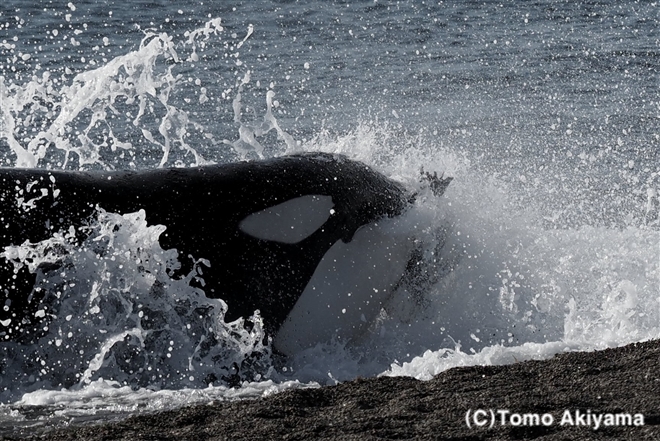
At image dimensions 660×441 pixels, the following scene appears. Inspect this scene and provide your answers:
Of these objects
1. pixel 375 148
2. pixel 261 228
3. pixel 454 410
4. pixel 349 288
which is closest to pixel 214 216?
pixel 261 228

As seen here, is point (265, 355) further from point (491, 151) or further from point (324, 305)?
point (491, 151)

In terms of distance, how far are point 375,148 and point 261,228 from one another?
7.03 feet

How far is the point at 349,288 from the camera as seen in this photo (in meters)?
7.59

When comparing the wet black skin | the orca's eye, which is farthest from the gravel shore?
the orca's eye

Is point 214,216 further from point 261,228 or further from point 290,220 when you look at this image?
point 290,220

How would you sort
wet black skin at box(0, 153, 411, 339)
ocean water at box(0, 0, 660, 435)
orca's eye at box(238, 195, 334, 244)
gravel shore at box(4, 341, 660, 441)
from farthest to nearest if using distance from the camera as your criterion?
1. orca's eye at box(238, 195, 334, 244)
2. ocean water at box(0, 0, 660, 435)
3. wet black skin at box(0, 153, 411, 339)
4. gravel shore at box(4, 341, 660, 441)

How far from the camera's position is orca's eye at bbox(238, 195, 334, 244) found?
7.29 metres

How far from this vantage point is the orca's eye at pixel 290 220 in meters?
7.29

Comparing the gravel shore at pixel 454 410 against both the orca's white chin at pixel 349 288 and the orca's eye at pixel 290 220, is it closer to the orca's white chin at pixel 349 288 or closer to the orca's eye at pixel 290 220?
the orca's white chin at pixel 349 288

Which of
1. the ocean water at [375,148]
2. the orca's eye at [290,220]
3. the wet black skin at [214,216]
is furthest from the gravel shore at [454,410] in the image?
the orca's eye at [290,220]

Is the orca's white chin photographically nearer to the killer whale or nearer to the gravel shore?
the killer whale

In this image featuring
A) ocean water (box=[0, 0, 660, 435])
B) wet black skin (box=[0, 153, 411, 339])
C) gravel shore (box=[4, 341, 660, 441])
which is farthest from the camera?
ocean water (box=[0, 0, 660, 435])

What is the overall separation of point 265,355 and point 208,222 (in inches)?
39.8

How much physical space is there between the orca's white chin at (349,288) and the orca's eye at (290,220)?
0.24m
